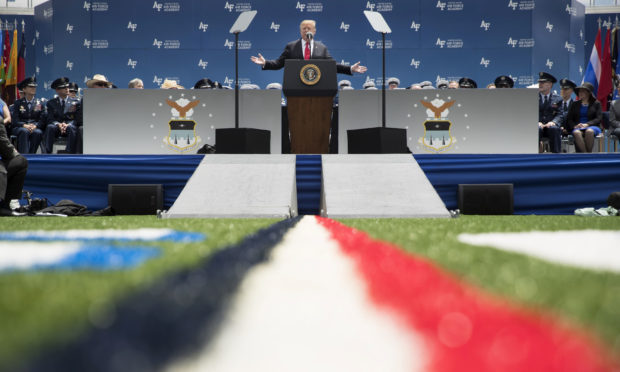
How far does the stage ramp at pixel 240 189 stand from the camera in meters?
2.92

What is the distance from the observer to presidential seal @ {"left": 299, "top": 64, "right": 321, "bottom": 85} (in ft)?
15.3

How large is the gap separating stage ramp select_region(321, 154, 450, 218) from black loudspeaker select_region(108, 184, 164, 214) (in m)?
1.34

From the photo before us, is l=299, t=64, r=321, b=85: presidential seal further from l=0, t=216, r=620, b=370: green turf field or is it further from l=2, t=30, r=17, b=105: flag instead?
l=2, t=30, r=17, b=105: flag

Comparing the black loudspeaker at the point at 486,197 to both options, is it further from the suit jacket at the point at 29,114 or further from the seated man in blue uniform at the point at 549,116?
the suit jacket at the point at 29,114

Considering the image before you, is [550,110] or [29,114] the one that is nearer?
[550,110]

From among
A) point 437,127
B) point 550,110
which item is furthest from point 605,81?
point 437,127

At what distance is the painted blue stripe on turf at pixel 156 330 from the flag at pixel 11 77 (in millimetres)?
12975

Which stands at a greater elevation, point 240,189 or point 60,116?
point 60,116

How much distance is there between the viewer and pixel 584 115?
22.3 ft

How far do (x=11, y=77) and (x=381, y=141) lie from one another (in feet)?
36.4

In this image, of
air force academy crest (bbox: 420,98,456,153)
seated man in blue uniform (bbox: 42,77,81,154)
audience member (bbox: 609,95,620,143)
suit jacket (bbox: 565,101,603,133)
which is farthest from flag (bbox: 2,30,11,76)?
audience member (bbox: 609,95,620,143)

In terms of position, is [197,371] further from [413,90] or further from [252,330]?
[413,90]

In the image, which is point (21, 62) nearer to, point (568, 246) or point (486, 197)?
point (486, 197)

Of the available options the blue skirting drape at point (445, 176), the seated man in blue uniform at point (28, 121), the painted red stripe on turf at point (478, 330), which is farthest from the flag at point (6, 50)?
the painted red stripe on turf at point (478, 330)
